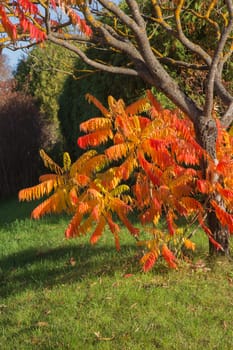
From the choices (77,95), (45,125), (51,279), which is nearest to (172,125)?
(51,279)

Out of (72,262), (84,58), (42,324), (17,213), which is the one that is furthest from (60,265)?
(17,213)

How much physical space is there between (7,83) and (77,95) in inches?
400

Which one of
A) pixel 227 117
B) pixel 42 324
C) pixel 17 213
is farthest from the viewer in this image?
pixel 17 213

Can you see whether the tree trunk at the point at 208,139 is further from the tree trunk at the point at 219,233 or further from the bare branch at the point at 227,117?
the bare branch at the point at 227,117

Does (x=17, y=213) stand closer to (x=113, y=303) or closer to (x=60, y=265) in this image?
(x=60, y=265)

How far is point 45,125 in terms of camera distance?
1881 centimetres

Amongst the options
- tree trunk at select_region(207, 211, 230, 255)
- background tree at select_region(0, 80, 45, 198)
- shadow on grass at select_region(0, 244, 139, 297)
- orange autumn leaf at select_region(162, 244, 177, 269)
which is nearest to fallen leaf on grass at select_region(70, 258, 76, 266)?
shadow on grass at select_region(0, 244, 139, 297)

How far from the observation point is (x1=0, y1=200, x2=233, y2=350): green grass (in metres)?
3.93

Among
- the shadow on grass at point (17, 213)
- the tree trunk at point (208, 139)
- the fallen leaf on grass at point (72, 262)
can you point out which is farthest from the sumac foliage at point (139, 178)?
A: the shadow on grass at point (17, 213)

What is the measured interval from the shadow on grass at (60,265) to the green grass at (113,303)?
0.5 inches

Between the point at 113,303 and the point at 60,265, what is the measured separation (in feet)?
5.66

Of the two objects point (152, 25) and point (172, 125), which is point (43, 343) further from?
point (152, 25)

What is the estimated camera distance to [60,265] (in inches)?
243

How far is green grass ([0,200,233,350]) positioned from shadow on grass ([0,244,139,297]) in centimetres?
1
